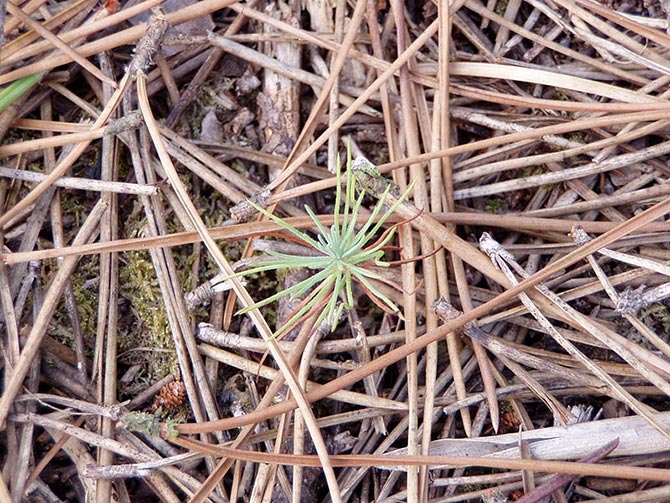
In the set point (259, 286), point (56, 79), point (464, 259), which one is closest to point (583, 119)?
point (464, 259)

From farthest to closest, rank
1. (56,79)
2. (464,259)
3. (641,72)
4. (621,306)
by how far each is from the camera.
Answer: (56,79) < (641,72) < (464,259) < (621,306)

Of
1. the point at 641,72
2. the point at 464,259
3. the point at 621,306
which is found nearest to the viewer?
the point at 621,306

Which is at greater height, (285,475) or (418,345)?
(418,345)

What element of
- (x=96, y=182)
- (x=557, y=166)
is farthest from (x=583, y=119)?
(x=96, y=182)

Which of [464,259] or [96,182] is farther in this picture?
[96,182]

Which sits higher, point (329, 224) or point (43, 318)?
point (329, 224)

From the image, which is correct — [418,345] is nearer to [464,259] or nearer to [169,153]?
[464,259]

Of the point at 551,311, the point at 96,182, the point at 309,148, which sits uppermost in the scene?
the point at 309,148
